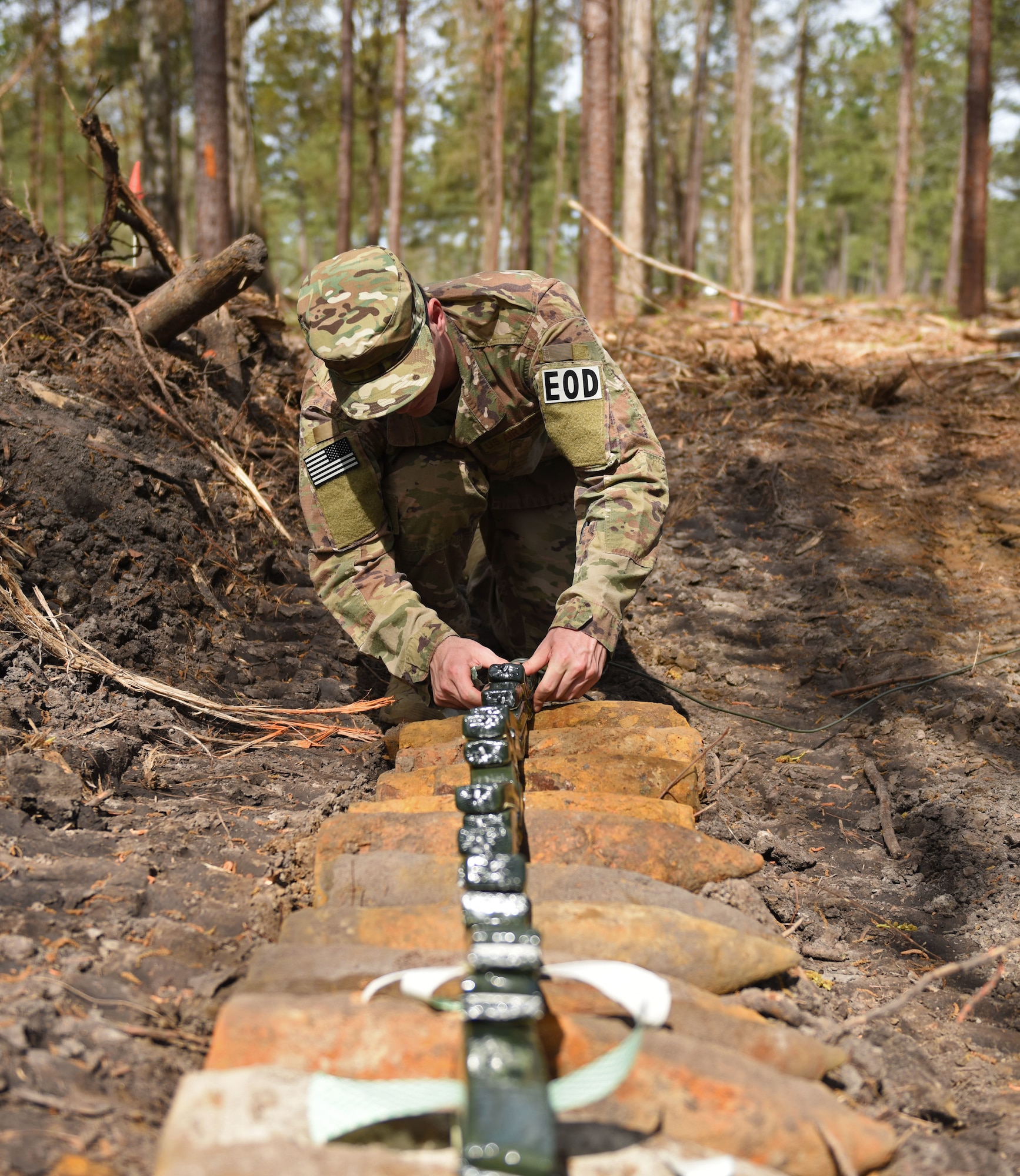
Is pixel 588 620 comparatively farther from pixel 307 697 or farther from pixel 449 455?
pixel 307 697

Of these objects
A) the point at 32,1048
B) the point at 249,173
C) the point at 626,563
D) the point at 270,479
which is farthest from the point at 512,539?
the point at 249,173

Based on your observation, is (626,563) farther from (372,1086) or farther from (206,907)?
(372,1086)

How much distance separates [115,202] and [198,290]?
2.48ft

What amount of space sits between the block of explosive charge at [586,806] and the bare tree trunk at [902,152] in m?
18.3

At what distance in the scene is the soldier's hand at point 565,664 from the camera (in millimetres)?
2525

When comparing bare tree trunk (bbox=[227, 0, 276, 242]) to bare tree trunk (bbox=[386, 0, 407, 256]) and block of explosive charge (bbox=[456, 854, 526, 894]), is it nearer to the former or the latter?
bare tree trunk (bbox=[386, 0, 407, 256])

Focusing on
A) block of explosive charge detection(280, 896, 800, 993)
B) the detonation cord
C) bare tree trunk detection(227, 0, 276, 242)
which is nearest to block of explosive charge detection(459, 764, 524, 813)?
block of explosive charge detection(280, 896, 800, 993)

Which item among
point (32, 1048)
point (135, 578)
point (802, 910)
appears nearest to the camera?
point (32, 1048)

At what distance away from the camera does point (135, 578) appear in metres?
3.33

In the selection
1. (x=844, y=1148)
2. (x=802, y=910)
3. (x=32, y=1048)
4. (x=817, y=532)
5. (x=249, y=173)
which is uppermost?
(x=249, y=173)

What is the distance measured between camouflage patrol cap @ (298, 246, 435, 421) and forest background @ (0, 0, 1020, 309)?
2863 millimetres

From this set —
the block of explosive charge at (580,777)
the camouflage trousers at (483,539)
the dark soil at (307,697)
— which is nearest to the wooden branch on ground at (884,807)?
the dark soil at (307,697)

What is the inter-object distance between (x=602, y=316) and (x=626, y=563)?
697 cm

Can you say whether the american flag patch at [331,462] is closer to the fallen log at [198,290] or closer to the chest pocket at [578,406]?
the chest pocket at [578,406]
